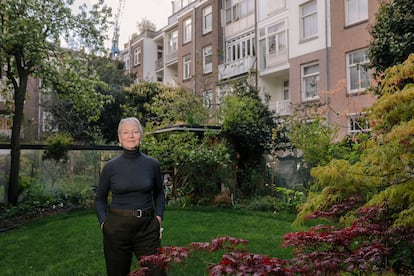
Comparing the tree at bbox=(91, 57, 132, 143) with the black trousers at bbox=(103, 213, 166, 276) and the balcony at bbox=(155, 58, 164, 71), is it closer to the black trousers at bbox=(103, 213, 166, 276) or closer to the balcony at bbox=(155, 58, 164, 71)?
the balcony at bbox=(155, 58, 164, 71)

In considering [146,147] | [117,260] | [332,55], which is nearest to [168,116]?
[146,147]

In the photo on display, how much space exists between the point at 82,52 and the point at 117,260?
42.7ft

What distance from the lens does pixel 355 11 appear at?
18672mm

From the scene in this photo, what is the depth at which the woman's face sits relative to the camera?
3.95 m

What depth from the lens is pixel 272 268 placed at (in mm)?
2615

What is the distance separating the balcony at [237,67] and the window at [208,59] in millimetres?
2189

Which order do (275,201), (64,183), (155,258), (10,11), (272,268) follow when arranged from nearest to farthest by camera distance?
1. (272,268)
2. (155,258)
3. (275,201)
4. (10,11)
5. (64,183)

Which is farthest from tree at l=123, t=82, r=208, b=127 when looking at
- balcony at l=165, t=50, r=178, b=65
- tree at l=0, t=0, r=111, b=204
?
balcony at l=165, t=50, r=178, b=65

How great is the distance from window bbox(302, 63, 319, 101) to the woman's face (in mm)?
17295

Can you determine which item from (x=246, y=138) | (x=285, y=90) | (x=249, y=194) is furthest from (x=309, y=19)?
(x=249, y=194)

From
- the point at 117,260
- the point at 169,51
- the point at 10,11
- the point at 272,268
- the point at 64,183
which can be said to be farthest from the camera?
the point at 169,51

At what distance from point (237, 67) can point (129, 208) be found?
72.6 ft

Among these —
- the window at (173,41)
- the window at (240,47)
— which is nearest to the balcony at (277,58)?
the window at (240,47)

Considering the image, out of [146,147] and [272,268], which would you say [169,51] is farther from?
[272,268]
